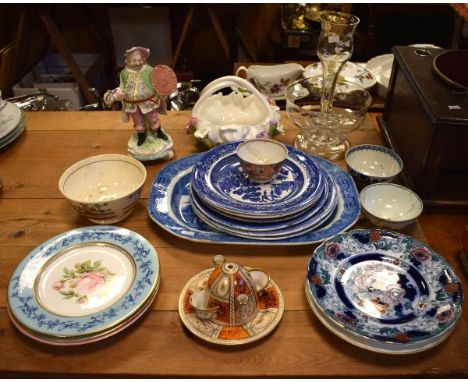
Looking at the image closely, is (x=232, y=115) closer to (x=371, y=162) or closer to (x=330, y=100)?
(x=330, y=100)

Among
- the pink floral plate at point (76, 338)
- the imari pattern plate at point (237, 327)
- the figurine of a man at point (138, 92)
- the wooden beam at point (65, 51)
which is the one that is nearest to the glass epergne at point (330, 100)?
the figurine of a man at point (138, 92)

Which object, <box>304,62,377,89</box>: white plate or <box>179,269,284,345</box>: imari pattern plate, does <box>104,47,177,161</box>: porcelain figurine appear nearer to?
<box>179,269,284,345</box>: imari pattern plate

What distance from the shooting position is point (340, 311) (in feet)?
2.56

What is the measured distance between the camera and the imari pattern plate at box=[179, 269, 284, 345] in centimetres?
75

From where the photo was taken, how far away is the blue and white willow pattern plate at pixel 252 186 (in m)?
0.94

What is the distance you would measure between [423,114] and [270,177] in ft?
1.23

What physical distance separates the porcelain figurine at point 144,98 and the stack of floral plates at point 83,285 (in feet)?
0.99

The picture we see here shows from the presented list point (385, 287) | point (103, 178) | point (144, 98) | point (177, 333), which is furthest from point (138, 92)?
point (385, 287)

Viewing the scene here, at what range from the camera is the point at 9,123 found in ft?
4.11

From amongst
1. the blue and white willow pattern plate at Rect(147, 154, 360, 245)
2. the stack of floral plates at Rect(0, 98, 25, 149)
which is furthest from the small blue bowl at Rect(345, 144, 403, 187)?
the stack of floral plates at Rect(0, 98, 25, 149)

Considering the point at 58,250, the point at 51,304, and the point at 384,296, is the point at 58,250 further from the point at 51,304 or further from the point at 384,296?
the point at 384,296

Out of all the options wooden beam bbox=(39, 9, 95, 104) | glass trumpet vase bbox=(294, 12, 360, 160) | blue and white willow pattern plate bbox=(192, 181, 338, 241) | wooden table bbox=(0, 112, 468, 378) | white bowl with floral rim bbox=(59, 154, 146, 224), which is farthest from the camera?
wooden beam bbox=(39, 9, 95, 104)

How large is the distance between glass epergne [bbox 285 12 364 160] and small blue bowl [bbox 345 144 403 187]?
1.9 inches

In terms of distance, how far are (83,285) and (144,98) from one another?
0.47 meters
